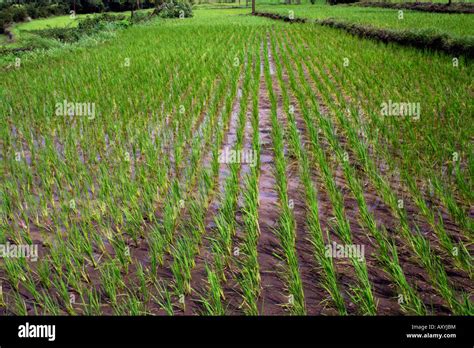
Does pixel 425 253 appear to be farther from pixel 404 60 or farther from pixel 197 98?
pixel 404 60

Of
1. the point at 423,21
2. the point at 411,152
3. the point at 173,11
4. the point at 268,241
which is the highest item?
the point at 173,11

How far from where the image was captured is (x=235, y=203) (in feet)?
11.8

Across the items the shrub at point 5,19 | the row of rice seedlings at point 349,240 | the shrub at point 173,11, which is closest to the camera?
the row of rice seedlings at point 349,240

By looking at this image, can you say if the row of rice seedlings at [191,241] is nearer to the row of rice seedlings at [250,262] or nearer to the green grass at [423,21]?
the row of rice seedlings at [250,262]

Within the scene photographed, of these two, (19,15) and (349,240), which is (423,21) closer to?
(349,240)

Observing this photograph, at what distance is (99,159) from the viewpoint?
463 centimetres

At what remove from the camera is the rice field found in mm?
2461

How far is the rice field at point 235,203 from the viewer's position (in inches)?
96.9

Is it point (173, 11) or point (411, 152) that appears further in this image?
Answer: point (173, 11)

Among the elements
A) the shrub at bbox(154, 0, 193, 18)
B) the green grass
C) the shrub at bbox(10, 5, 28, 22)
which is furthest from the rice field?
the shrub at bbox(10, 5, 28, 22)

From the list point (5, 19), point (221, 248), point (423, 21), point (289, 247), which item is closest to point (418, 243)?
point (289, 247)

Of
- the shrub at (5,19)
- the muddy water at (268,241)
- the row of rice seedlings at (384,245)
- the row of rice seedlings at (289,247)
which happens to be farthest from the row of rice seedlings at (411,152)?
the shrub at (5,19)
